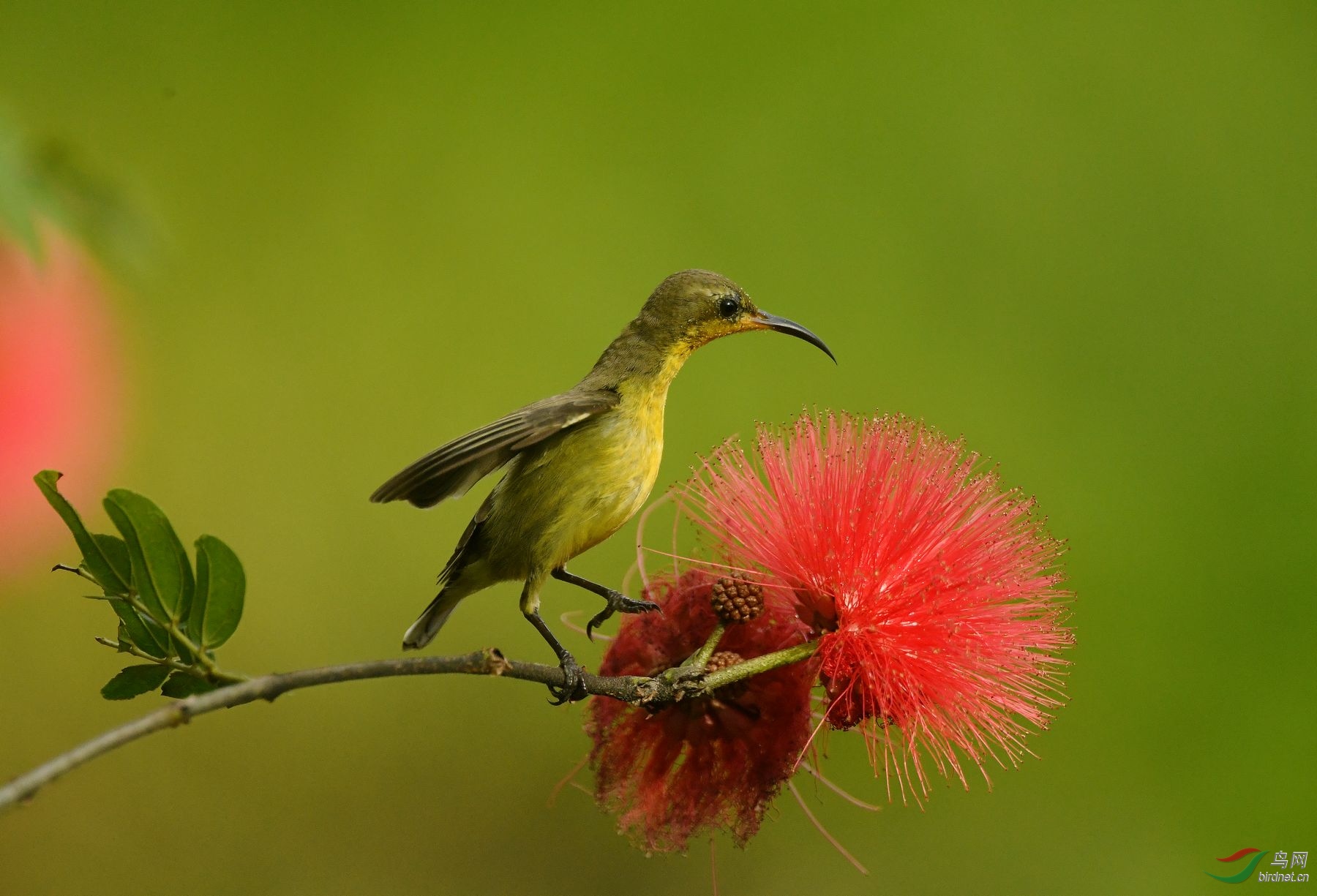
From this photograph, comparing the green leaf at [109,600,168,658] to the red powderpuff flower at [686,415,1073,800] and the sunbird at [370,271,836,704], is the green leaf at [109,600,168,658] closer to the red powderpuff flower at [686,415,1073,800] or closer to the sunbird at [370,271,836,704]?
the sunbird at [370,271,836,704]

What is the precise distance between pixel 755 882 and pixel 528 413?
2027mm

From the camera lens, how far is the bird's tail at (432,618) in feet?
4.94

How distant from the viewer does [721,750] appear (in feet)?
4.26

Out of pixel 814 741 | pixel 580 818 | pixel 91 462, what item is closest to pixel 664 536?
pixel 580 818

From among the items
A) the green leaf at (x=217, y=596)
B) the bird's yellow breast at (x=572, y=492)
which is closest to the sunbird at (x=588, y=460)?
the bird's yellow breast at (x=572, y=492)

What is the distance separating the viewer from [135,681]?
1053mm

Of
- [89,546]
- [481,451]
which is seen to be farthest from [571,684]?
[89,546]

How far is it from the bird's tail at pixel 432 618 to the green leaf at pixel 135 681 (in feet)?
1.51

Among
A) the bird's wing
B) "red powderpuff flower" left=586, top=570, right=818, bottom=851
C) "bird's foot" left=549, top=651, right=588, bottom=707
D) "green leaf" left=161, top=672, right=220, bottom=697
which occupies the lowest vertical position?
"red powderpuff flower" left=586, top=570, right=818, bottom=851

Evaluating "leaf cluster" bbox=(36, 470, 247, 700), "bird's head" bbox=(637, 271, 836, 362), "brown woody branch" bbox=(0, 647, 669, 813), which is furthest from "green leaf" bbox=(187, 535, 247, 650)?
"bird's head" bbox=(637, 271, 836, 362)

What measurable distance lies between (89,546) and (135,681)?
6.6 inches

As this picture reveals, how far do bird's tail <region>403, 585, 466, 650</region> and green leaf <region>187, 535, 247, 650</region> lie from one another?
483 millimetres

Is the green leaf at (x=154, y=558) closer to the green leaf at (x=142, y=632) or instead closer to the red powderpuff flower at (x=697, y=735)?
the green leaf at (x=142, y=632)

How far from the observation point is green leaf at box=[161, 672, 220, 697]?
105 centimetres
